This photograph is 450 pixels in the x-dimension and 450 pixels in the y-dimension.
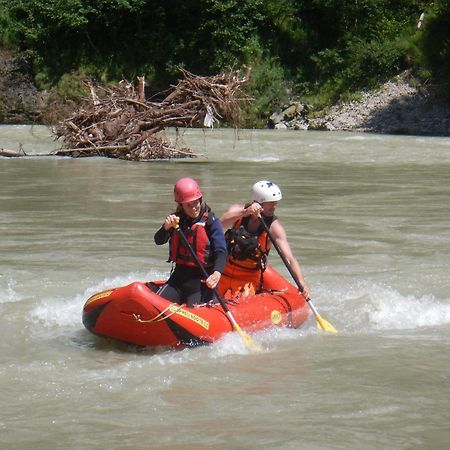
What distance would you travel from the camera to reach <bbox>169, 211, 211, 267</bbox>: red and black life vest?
6641 millimetres

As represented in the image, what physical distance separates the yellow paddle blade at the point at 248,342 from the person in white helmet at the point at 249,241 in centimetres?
76

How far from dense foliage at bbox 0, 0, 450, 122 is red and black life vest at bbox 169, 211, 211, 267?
80.4ft

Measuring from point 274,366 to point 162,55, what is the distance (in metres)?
28.2

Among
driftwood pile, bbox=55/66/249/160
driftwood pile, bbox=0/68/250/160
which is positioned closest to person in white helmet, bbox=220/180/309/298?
driftwood pile, bbox=55/66/249/160

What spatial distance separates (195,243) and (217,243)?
0.48 ft

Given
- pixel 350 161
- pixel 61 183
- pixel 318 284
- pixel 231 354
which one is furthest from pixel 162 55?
pixel 231 354

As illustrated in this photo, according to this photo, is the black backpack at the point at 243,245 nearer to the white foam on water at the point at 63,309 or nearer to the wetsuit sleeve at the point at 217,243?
the wetsuit sleeve at the point at 217,243

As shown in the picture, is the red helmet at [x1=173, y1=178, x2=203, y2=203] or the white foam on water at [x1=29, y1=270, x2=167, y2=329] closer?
the red helmet at [x1=173, y1=178, x2=203, y2=203]

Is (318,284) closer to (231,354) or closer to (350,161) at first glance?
(231,354)

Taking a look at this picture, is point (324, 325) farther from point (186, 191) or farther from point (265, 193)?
point (186, 191)

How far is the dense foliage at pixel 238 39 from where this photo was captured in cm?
3134

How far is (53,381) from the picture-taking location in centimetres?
578

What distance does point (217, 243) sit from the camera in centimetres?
663

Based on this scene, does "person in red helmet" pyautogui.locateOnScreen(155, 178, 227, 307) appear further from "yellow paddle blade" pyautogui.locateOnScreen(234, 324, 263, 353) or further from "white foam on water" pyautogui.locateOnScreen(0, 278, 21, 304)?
"white foam on water" pyautogui.locateOnScreen(0, 278, 21, 304)
